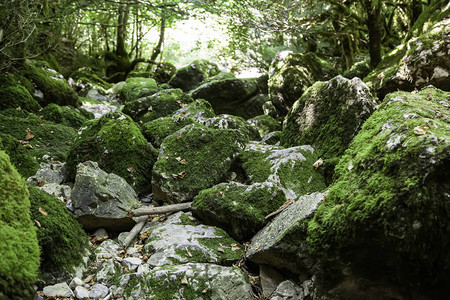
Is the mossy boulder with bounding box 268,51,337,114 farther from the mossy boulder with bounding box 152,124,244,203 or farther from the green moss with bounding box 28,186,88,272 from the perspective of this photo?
the green moss with bounding box 28,186,88,272

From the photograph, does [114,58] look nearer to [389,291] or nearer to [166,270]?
[166,270]

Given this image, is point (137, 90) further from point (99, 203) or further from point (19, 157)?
point (99, 203)

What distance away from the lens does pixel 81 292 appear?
342 centimetres

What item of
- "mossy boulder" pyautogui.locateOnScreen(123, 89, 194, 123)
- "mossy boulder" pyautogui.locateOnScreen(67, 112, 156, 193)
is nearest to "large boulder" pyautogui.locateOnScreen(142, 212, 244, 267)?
"mossy boulder" pyautogui.locateOnScreen(67, 112, 156, 193)

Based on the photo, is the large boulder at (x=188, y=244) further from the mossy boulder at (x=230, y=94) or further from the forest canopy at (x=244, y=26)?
the mossy boulder at (x=230, y=94)

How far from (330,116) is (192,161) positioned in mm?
2798

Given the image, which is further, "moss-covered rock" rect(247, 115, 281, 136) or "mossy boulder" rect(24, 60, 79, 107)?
"mossy boulder" rect(24, 60, 79, 107)

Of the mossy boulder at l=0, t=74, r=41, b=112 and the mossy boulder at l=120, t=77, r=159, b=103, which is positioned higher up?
the mossy boulder at l=0, t=74, r=41, b=112

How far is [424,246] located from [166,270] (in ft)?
8.76

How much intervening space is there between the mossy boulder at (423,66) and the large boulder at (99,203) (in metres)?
6.33

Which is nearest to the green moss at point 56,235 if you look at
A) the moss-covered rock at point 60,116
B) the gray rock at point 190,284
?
the gray rock at point 190,284

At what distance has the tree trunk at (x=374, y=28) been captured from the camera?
888 centimetres

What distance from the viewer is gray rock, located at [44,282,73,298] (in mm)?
3271

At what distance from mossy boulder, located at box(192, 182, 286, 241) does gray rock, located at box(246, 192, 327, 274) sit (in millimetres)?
568
